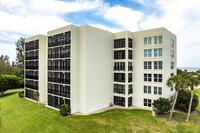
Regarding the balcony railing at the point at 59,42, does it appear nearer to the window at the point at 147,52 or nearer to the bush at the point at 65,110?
the bush at the point at 65,110

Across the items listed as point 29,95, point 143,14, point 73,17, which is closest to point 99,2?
point 73,17

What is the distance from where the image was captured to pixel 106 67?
24016mm

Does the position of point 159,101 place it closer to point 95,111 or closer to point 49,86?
point 95,111

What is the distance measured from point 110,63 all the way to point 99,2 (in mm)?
11774

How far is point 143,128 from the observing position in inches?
627

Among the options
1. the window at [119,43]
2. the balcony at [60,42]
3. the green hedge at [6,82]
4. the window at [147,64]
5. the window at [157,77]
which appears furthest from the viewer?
the green hedge at [6,82]

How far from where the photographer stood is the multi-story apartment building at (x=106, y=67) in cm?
2036

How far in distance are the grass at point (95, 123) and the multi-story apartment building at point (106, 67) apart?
277 cm

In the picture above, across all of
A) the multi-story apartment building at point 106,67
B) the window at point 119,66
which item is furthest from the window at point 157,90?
the window at point 119,66

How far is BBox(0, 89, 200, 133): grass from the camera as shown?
51.0ft

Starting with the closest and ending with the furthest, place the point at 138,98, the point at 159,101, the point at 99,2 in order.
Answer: the point at 99,2 < the point at 159,101 < the point at 138,98

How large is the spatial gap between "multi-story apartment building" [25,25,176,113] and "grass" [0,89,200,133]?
2768 mm

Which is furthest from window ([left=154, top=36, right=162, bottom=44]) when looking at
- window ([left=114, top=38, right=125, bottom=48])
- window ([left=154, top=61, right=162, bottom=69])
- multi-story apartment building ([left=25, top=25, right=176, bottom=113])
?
window ([left=114, top=38, right=125, bottom=48])

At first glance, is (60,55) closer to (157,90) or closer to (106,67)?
(106,67)
